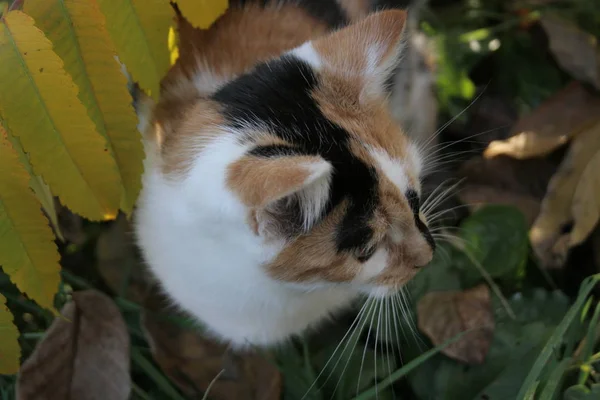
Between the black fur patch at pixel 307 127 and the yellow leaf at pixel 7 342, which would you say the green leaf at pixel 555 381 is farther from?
the yellow leaf at pixel 7 342

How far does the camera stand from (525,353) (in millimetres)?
1229

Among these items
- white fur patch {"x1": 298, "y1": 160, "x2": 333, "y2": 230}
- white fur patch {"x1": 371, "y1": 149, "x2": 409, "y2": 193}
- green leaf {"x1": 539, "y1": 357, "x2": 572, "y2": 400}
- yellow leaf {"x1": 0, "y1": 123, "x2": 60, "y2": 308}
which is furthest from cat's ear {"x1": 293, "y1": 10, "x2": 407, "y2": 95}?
green leaf {"x1": 539, "y1": 357, "x2": 572, "y2": 400}

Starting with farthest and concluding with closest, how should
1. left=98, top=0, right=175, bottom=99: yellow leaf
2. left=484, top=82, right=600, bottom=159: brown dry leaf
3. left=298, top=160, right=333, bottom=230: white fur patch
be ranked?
left=484, top=82, right=600, bottom=159: brown dry leaf → left=98, top=0, right=175, bottom=99: yellow leaf → left=298, top=160, right=333, bottom=230: white fur patch

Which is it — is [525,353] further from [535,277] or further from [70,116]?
[70,116]

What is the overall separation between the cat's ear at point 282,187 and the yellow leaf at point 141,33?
0.29 m

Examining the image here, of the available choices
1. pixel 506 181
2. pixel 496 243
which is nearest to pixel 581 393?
pixel 496 243

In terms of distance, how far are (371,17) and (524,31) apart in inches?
41.8

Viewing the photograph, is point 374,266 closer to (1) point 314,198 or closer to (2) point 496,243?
(1) point 314,198

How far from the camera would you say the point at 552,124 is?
1.54 m

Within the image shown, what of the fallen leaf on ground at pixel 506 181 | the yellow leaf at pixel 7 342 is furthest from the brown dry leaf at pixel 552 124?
the yellow leaf at pixel 7 342

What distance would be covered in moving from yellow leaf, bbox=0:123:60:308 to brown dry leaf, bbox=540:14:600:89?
141cm

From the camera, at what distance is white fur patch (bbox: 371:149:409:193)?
0.93 metres

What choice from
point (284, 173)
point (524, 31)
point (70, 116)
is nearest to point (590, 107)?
point (524, 31)

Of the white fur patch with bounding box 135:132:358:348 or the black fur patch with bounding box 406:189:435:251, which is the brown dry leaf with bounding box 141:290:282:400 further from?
the black fur patch with bounding box 406:189:435:251
